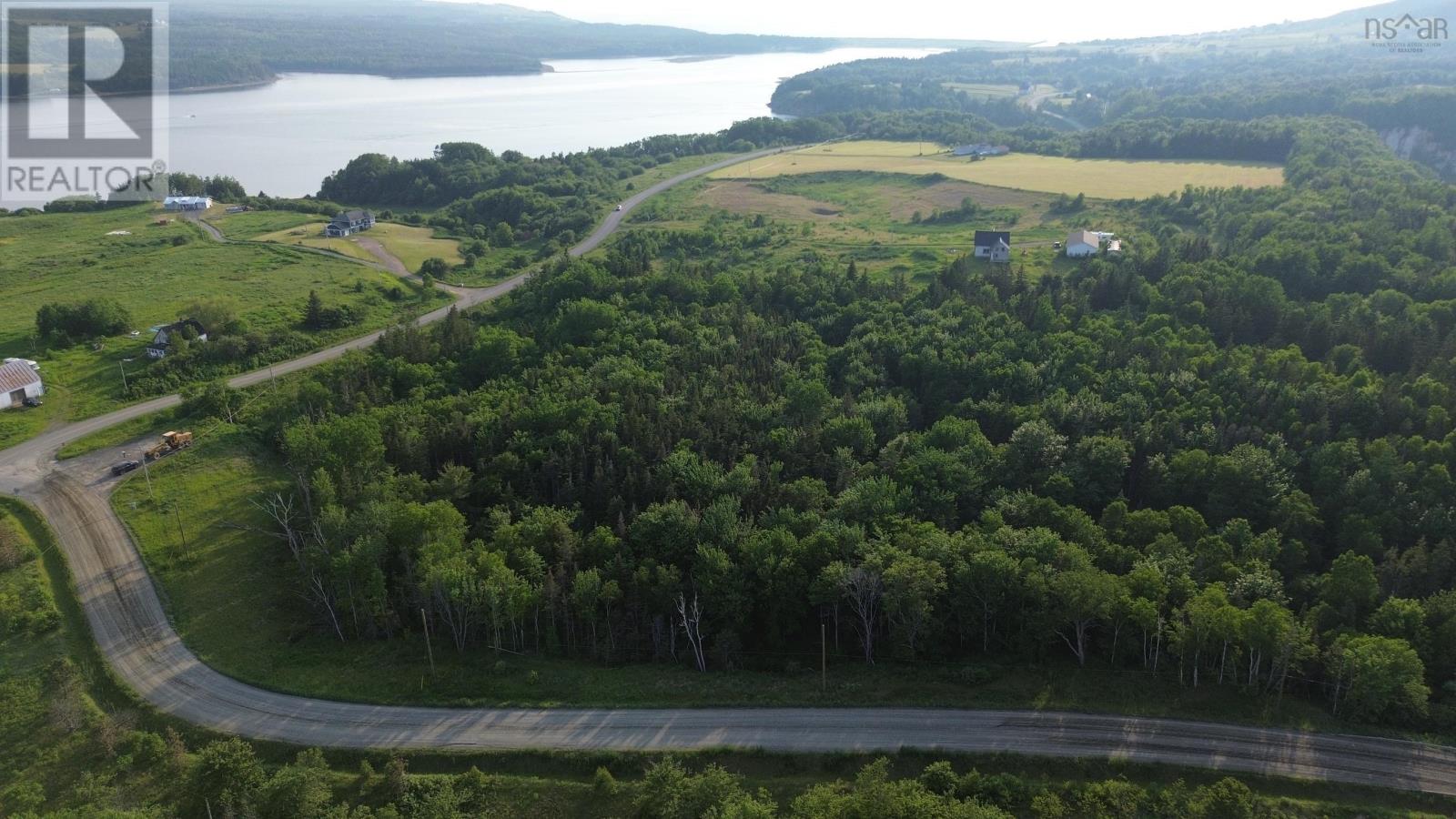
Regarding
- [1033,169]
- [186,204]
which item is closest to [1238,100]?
[1033,169]

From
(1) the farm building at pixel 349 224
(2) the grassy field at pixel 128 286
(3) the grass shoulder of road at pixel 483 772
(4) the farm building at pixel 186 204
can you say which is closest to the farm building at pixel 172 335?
(2) the grassy field at pixel 128 286

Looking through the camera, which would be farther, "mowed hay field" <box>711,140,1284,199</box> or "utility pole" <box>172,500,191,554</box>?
"mowed hay field" <box>711,140,1284,199</box>

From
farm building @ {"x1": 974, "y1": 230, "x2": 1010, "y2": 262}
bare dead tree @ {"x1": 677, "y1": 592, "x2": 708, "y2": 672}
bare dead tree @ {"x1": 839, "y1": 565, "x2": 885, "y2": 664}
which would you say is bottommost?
bare dead tree @ {"x1": 677, "y1": 592, "x2": 708, "y2": 672}

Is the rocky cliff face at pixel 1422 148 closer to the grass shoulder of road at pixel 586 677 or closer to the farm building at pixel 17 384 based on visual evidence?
the grass shoulder of road at pixel 586 677

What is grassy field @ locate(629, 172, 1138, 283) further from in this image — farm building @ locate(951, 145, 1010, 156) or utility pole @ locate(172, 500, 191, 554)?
utility pole @ locate(172, 500, 191, 554)

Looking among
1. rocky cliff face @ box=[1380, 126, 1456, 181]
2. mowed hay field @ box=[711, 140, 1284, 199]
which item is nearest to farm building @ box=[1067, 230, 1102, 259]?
mowed hay field @ box=[711, 140, 1284, 199]

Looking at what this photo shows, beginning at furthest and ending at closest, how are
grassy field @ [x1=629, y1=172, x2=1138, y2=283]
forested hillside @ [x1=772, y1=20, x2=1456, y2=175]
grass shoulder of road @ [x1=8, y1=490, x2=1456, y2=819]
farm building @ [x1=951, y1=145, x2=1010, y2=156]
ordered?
farm building @ [x1=951, y1=145, x2=1010, y2=156] → forested hillside @ [x1=772, y1=20, x2=1456, y2=175] → grassy field @ [x1=629, y1=172, x2=1138, y2=283] → grass shoulder of road @ [x1=8, y1=490, x2=1456, y2=819]

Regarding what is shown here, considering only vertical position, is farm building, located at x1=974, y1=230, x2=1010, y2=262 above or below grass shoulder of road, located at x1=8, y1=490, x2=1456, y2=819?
above
